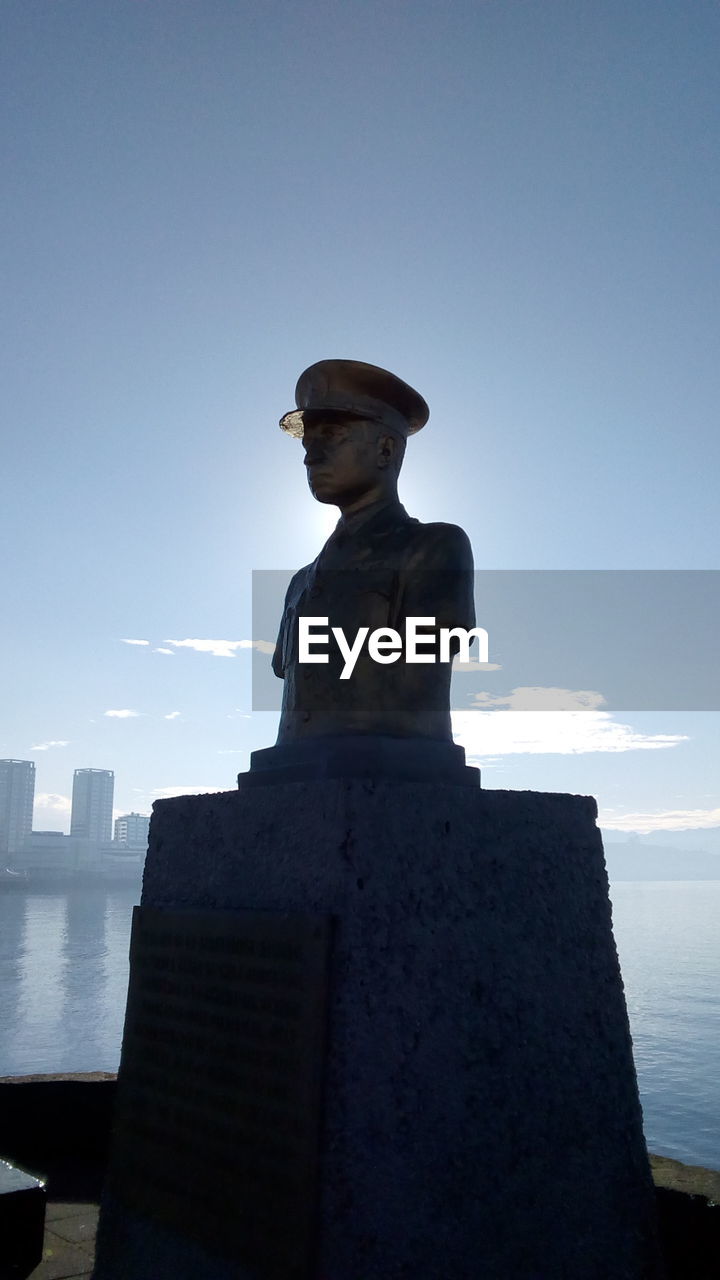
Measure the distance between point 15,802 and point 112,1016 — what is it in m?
147

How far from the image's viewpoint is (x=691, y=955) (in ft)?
428

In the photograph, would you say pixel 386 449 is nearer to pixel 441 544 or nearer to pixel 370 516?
pixel 370 516

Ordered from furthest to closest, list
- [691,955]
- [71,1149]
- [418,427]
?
[691,955]
[71,1149]
[418,427]

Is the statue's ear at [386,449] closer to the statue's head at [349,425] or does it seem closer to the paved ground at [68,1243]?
the statue's head at [349,425]

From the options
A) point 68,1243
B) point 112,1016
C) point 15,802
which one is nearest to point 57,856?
point 15,802

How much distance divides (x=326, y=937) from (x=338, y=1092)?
1.35 ft

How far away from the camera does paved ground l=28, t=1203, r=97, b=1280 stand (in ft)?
12.5

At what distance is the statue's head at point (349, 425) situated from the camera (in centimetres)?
343

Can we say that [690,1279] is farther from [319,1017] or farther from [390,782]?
[390,782]

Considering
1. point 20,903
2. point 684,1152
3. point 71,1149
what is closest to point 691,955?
point 20,903

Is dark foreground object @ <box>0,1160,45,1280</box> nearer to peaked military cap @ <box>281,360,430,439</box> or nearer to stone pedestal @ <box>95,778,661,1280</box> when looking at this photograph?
stone pedestal @ <box>95,778,661,1280</box>

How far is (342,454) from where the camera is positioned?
11.3 feet

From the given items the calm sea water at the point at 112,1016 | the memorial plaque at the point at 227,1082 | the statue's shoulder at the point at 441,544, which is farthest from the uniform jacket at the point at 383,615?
the calm sea water at the point at 112,1016

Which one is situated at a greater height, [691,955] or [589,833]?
[589,833]
